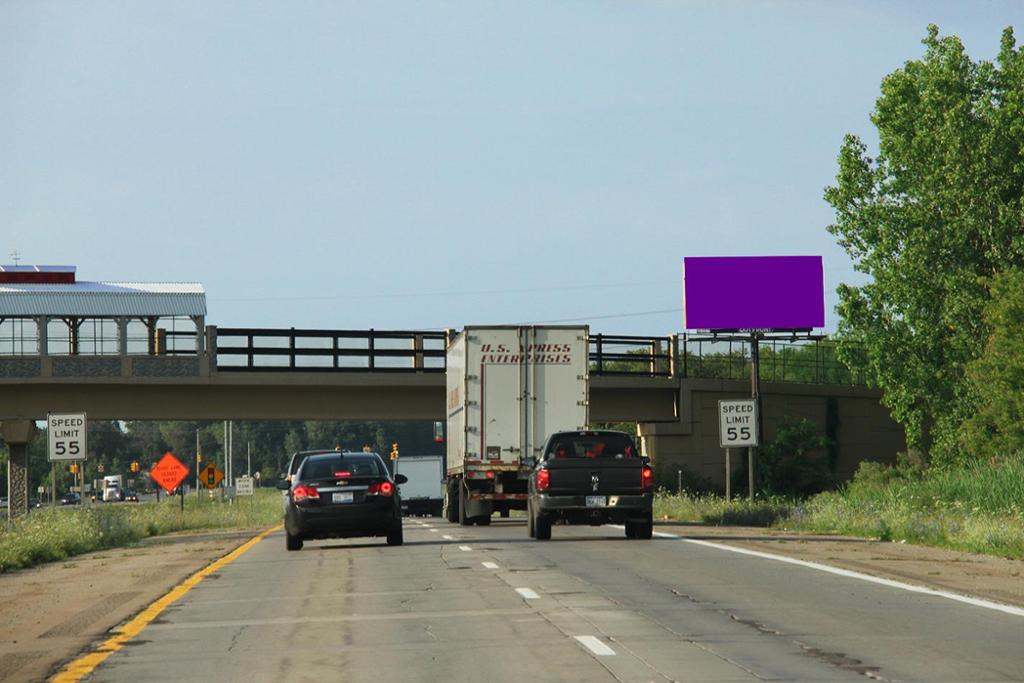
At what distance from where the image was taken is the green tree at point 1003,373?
5250 cm

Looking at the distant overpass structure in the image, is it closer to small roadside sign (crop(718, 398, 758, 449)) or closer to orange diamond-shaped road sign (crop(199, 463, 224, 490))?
orange diamond-shaped road sign (crop(199, 463, 224, 490))

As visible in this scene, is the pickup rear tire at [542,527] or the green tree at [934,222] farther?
the green tree at [934,222]

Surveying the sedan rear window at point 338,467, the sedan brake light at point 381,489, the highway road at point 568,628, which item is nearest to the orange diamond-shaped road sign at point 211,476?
the sedan rear window at point 338,467

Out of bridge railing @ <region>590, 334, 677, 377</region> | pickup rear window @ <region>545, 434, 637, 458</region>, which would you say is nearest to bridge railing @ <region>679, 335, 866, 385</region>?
bridge railing @ <region>590, 334, 677, 377</region>

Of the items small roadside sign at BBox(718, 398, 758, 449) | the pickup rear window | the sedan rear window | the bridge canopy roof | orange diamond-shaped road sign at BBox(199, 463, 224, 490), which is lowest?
orange diamond-shaped road sign at BBox(199, 463, 224, 490)

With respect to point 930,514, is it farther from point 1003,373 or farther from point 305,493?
point 1003,373

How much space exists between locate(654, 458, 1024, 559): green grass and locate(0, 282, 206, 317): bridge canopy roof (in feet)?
82.3

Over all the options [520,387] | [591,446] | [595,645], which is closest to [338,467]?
[591,446]

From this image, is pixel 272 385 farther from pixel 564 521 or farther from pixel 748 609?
pixel 748 609

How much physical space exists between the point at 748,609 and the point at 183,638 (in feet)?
16.5

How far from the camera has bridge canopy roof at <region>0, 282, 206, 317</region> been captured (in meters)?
58.2

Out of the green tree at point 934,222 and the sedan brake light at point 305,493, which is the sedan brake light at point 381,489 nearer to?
the sedan brake light at point 305,493

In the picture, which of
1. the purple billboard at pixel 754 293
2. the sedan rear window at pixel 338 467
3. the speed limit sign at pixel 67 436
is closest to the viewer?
the sedan rear window at pixel 338 467

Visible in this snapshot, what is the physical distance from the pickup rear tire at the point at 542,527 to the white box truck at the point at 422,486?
4068 cm
